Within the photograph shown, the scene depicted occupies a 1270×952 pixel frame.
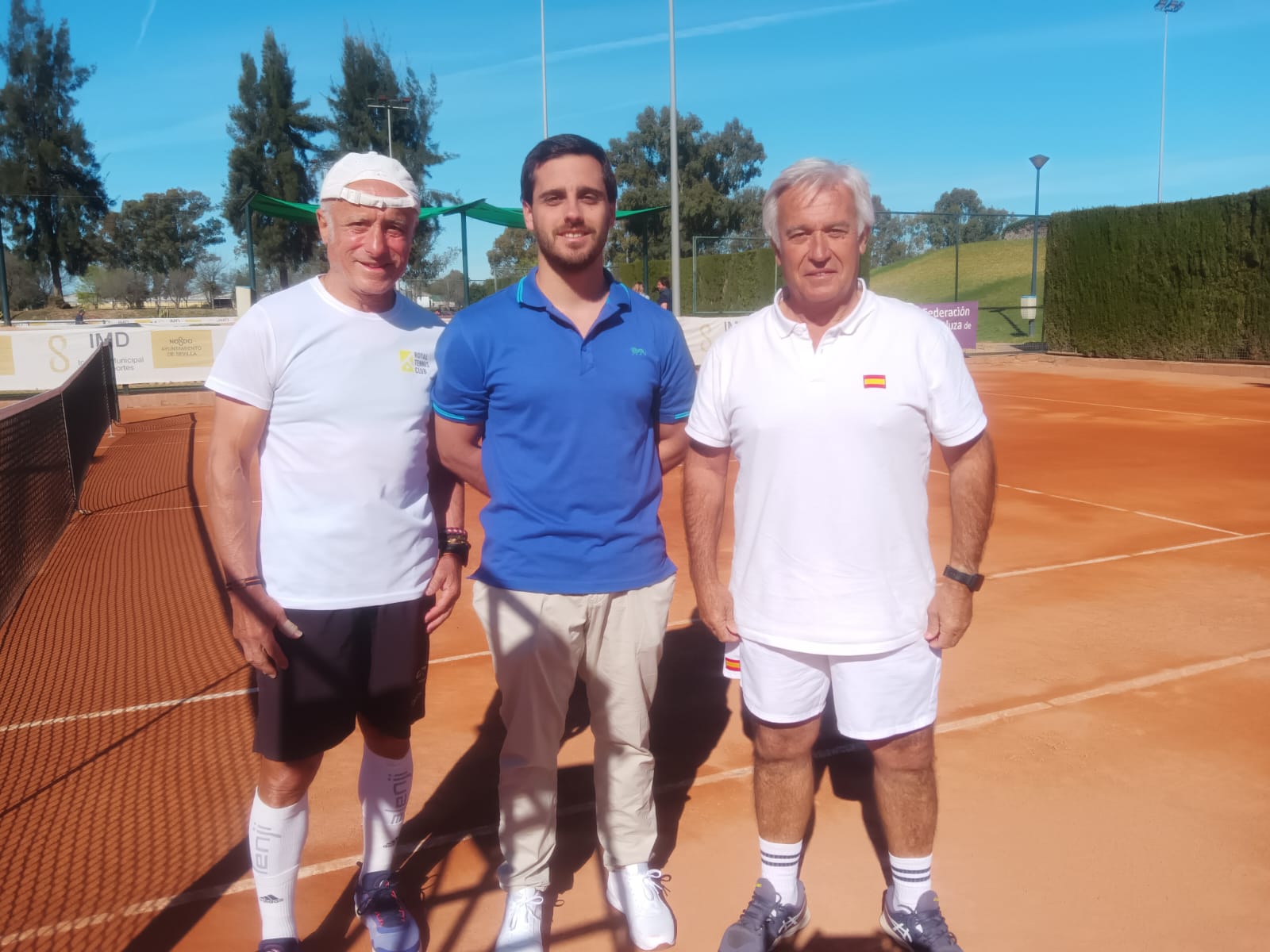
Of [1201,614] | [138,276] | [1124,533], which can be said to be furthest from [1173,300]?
[138,276]

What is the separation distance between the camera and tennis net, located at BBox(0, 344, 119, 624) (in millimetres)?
→ 6660

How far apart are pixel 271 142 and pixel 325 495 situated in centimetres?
5166

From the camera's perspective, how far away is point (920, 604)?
2.59 metres

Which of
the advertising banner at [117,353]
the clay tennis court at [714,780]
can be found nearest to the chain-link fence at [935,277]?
the advertising banner at [117,353]

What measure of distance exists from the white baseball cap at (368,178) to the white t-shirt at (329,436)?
249 millimetres

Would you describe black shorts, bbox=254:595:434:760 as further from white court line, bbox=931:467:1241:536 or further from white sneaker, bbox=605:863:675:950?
white court line, bbox=931:467:1241:536

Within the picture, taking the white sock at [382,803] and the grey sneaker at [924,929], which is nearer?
the grey sneaker at [924,929]

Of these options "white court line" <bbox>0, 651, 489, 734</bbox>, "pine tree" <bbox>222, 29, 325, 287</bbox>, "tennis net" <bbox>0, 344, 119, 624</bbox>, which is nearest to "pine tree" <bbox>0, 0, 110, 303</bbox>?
"pine tree" <bbox>222, 29, 325, 287</bbox>

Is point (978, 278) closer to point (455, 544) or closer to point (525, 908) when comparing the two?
point (455, 544)

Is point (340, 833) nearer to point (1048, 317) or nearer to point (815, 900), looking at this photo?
point (815, 900)

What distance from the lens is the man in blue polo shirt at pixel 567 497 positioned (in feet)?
8.59

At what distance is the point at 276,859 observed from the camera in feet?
8.64

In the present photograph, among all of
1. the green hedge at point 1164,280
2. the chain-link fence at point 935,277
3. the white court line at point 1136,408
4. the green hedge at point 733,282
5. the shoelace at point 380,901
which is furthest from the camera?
the green hedge at point 733,282

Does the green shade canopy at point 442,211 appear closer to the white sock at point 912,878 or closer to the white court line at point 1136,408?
the white court line at point 1136,408
